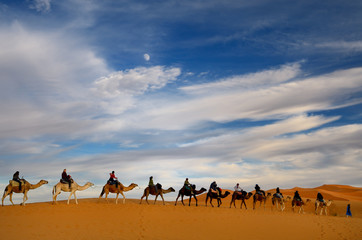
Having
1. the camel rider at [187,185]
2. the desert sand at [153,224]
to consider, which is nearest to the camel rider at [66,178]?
the desert sand at [153,224]

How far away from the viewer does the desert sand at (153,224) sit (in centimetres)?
2217

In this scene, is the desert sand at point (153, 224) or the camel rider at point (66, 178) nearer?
the desert sand at point (153, 224)

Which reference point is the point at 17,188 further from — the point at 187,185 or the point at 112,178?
the point at 187,185

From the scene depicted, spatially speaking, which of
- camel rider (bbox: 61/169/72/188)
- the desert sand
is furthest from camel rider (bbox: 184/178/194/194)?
camel rider (bbox: 61/169/72/188)

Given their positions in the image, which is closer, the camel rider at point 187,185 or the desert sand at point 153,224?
the desert sand at point 153,224

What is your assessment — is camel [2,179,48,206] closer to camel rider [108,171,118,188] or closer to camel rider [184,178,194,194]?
camel rider [108,171,118,188]

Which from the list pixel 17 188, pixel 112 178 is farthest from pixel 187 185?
pixel 17 188

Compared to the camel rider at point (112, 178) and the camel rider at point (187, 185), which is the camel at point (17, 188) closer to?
the camel rider at point (112, 178)

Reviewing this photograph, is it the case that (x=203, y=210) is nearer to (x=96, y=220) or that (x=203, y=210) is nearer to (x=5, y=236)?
(x=96, y=220)

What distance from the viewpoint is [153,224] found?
24.5 metres

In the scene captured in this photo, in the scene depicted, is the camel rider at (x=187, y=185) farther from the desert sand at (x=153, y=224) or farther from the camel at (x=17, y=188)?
the camel at (x=17, y=188)

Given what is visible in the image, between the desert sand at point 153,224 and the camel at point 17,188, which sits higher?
the camel at point 17,188

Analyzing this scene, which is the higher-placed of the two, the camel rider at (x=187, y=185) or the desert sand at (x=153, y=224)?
the camel rider at (x=187, y=185)

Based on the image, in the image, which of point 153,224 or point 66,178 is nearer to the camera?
point 153,224
